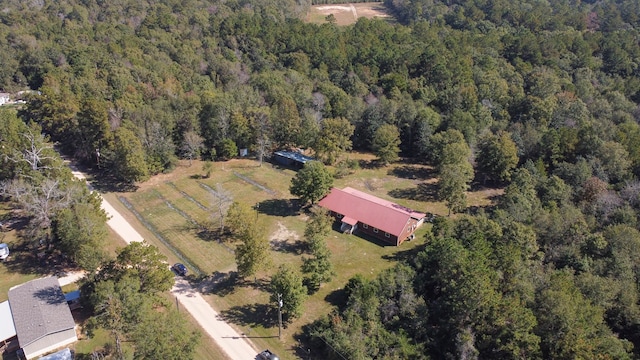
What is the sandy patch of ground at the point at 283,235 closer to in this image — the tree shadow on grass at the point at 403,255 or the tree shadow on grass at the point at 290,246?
the tree shadow on grass at the point at 290,246

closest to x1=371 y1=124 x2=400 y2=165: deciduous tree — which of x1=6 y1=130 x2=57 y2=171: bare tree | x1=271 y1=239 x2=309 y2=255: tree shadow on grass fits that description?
x1=271 y1=239 x2=309 y2=255: tree shadow on grass

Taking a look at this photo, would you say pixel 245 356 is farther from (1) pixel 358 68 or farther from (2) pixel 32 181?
(1) pixel 358 68

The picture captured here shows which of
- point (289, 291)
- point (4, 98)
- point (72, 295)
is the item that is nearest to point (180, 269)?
point (72, 295)

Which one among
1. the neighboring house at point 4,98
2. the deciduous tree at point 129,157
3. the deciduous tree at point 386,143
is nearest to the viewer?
the deciduous tree at point 129,157

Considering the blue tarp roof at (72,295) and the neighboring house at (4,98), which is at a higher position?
the blue tarp roof at (72,295)

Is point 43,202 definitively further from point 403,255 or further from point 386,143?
point 386,143

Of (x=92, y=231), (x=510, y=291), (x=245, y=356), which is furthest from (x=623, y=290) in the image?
(x=92, y=231)

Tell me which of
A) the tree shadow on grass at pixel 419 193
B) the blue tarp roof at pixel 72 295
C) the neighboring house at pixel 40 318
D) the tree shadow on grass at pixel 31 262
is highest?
the neighboring house at pixel 40 318

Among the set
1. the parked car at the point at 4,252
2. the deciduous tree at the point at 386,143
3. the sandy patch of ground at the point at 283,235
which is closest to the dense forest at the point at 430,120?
the deciduous tree at the point at 386,143
